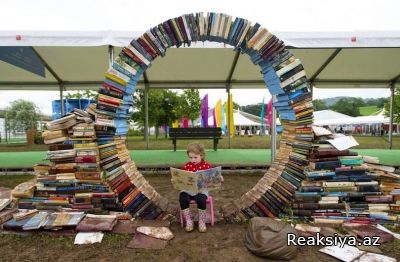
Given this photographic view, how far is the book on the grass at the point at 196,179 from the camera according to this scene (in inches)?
119

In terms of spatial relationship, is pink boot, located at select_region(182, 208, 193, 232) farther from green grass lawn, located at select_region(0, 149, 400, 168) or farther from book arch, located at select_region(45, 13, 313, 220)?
green grass lawn, located at select_region(0, 149, 400, 168)

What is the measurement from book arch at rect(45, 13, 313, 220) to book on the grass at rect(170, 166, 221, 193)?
603mm

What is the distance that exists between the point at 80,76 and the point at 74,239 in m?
7.39

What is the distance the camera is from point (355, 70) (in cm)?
880

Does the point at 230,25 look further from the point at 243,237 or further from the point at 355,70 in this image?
the point at 355,70

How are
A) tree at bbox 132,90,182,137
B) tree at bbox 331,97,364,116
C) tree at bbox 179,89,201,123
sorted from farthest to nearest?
tree at bbox 331,97,364,116 < tree at bbox 179,89,201,123 < tree at bbox 132,90,182,137

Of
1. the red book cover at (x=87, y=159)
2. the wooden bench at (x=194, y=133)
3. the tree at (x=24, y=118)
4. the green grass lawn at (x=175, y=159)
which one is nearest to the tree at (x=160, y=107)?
the tree at (x=24, y=118)

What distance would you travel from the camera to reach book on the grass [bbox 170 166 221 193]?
3.03 metres

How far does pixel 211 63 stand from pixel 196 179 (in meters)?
5.91

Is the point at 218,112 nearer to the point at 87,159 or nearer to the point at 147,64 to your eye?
the point at 147,64

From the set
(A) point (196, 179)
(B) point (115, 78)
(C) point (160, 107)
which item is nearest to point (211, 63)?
(B) point (115, 78)

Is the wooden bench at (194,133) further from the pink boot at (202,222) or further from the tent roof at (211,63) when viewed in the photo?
the pink boot at (202,222)

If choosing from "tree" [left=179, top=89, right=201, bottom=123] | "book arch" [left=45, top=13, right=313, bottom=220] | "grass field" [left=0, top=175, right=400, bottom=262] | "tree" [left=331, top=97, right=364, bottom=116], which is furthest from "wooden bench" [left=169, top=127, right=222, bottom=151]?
"tree" [left=331, top=97, right=364, bottom=116]

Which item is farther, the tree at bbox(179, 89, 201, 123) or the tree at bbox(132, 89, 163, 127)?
the tree at bbox(179, 89, 201, 123)
